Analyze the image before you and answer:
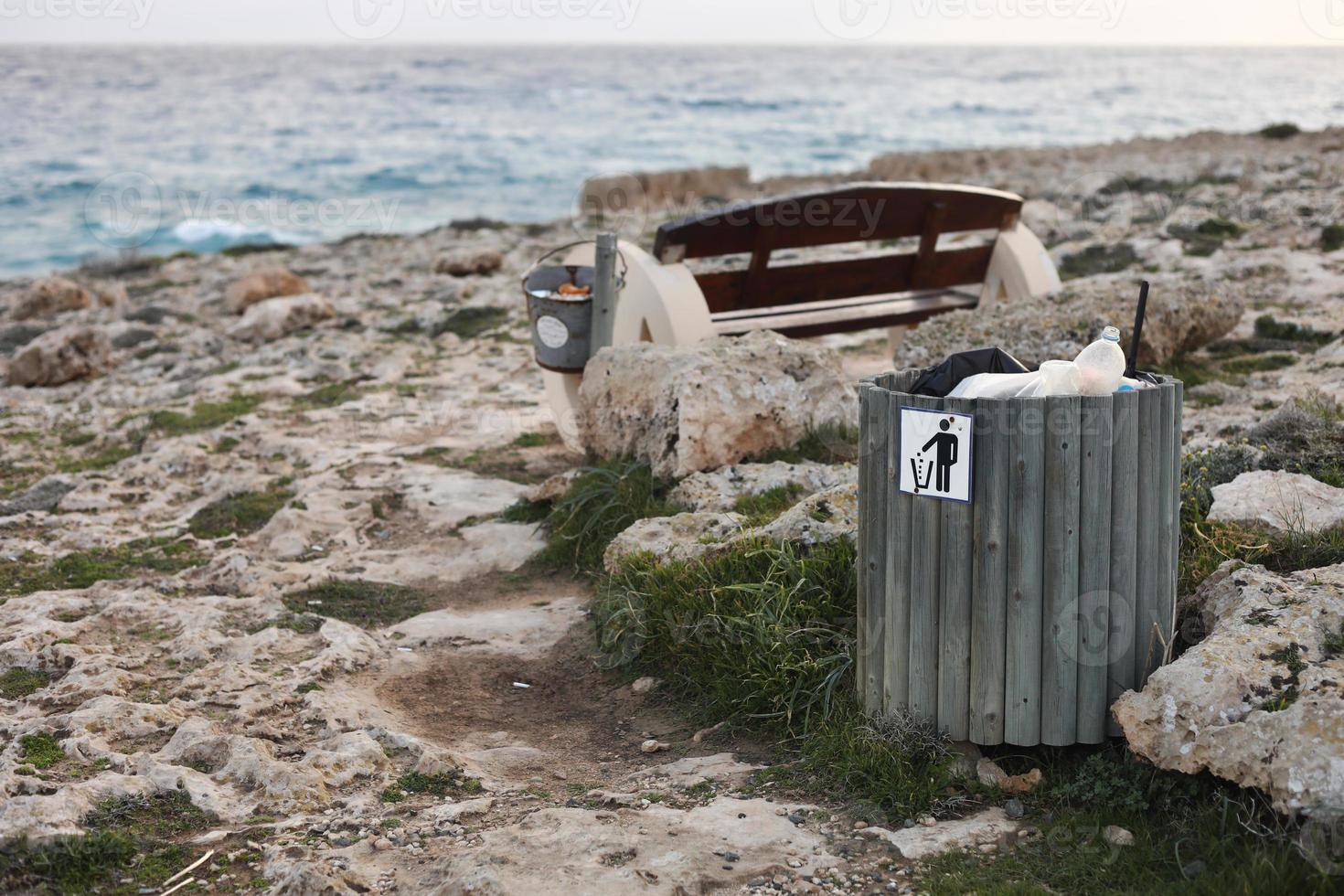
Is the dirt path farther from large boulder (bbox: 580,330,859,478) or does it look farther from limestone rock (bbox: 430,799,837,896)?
large boulder (bbox: 580,330,859,478)

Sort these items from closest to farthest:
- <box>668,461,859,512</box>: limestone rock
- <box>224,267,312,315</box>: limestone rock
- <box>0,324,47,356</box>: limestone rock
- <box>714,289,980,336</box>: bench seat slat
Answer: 1. <box>668,461,859,512</box>: limestone rock
2. <box>714,289,980,336</box>: bench seat slat
3. <box>0,324,47,356</box>: limestone rock
4. <box>224,267,312,315</box>: limestone rock

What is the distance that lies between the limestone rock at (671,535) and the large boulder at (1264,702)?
2.00 m

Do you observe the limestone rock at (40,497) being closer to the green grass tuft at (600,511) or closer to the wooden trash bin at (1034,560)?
the green grass tuft at (600,511)

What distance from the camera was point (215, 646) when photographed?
15.6 feet

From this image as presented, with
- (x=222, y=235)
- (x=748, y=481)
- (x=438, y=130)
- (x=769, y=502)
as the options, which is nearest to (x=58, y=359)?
(x=748, y=481)

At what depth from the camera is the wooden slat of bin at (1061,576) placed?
3250 millimetres

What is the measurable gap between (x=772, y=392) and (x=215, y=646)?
9.56ft

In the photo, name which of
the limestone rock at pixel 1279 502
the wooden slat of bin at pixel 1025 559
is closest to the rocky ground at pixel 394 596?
the wooden slat of bin at pixel 1025 559

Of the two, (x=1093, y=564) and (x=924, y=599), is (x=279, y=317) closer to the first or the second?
(x=924, y=599)

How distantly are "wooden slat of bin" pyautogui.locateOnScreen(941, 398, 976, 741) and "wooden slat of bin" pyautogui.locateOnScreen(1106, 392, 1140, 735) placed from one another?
0.40m

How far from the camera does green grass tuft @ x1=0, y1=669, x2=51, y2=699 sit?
4352 mm

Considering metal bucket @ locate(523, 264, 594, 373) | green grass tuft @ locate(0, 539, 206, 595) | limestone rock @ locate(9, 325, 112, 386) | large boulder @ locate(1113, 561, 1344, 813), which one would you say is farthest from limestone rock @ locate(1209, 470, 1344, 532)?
limestone rock @ locate(9, 325, 112, 386)

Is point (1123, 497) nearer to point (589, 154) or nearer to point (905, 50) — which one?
point (589, 154)

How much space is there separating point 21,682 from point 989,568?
11.8 feet
